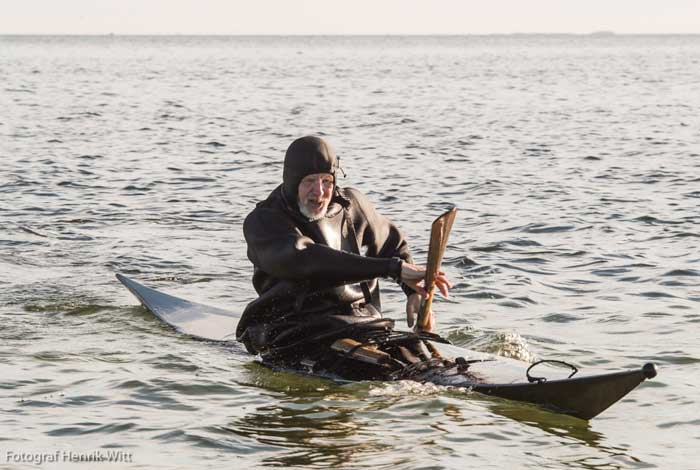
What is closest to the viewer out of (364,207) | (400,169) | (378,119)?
(364,207)

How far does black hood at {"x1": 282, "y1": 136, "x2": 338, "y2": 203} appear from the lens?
926cm

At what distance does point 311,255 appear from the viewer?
30.1 ft

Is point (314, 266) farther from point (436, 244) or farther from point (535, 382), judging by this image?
point (535, 382)

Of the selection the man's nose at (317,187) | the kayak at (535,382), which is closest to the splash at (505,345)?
the kayak at (535,382)

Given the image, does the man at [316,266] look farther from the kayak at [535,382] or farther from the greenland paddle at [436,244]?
the kayak at [535,382]

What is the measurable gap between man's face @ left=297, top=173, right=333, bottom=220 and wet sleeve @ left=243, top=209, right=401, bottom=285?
0.60 feet

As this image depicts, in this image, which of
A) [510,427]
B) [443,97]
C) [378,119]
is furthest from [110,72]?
[510,427]

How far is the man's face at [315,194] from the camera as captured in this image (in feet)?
30.9

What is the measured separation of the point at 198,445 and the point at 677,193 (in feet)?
48.7

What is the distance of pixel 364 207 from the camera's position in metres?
9.98

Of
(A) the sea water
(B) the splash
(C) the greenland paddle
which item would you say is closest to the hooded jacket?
(C) the greenland paddle

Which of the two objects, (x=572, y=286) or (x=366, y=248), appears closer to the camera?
(x=366, y=248)

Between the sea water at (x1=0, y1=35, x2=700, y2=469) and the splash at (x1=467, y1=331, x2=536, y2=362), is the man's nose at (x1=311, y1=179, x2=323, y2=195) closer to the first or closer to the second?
the sea water at (x1=0, y1=35, x2=700, y2=469)

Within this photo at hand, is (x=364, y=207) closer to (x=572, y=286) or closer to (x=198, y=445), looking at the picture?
(x=198, y=445)
